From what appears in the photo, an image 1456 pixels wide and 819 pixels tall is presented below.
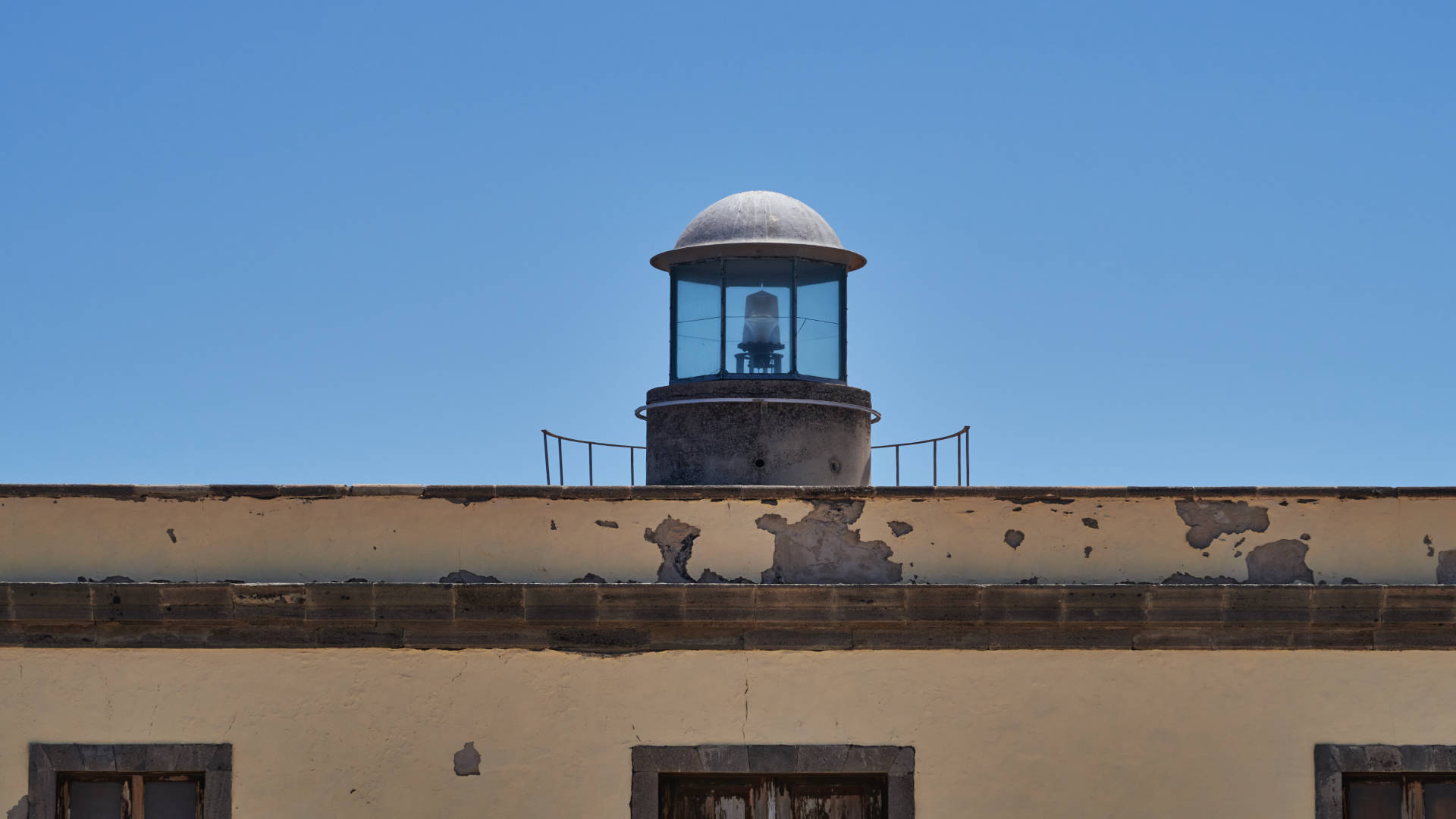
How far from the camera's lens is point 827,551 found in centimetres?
838

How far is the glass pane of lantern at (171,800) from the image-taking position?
320 inches

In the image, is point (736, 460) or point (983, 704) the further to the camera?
point (736, 460)

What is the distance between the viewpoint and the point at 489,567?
836 cm

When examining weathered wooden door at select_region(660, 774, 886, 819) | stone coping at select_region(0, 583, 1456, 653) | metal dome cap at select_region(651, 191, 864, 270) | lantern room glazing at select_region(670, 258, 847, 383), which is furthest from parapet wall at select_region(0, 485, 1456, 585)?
metal dome cap at select_region(651, 191, 864, 270)

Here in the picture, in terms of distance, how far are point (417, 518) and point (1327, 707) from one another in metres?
4.94

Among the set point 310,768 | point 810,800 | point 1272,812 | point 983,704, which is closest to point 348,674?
point 310,768

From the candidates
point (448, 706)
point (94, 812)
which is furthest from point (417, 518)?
point (94, 812)

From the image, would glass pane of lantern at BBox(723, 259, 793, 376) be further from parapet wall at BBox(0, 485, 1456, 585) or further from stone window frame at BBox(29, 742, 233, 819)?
stone window frame at BBox(29, 742, 233, 819)

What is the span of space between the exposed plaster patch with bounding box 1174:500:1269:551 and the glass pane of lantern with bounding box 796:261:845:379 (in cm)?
343

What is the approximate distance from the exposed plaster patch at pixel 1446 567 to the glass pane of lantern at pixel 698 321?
16.1 ft

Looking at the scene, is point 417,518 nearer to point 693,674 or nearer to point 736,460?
point 693,674

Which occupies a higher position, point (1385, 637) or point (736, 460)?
point (736, 460)

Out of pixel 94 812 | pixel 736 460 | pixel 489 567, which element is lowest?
pixel 94 812

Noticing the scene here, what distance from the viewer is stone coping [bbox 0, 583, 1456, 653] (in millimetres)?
8172
